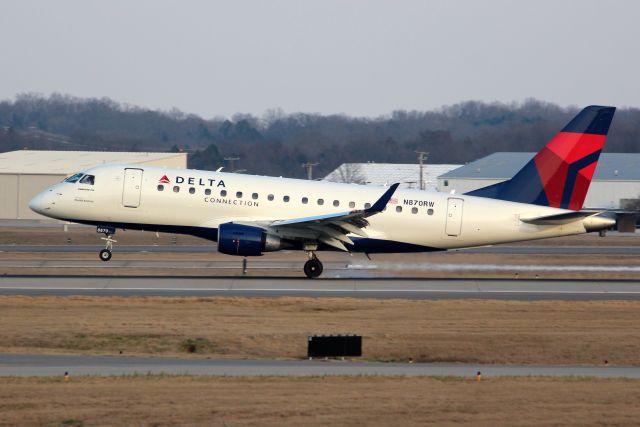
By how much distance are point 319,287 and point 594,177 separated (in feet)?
228

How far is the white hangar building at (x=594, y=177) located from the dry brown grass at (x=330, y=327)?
6983 centimetres

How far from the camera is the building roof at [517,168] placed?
102250mm

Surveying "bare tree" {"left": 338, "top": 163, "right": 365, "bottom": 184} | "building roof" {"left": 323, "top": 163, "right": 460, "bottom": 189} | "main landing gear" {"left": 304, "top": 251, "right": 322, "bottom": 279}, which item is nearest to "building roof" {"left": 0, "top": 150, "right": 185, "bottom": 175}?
"bare tree" {"left": 338, "top": 163, "right": 365, "bottom": 184}

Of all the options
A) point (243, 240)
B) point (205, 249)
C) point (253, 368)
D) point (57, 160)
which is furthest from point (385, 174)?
point (253, 368)

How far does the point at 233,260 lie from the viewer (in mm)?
50312

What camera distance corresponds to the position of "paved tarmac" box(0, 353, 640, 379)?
20562mm

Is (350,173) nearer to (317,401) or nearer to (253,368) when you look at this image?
(253,368)

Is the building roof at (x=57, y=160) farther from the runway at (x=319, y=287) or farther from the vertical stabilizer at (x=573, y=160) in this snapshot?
the vertical stabilizer at (x=573, y=160)

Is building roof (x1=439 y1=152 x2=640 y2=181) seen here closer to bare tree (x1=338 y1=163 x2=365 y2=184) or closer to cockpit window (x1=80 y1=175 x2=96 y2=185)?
bare tree (x1=338 y1=163 x2=365 y2=184)

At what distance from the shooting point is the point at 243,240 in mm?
37125

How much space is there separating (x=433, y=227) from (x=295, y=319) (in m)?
11.2

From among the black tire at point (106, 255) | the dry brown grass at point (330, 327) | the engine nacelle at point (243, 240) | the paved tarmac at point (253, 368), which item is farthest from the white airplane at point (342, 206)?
the paved tarmac at point (253, 368)

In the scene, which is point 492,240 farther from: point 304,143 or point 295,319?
point 304,143

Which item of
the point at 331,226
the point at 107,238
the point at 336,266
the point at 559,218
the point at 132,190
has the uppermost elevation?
the point at 132,190
